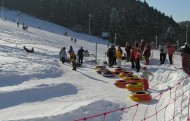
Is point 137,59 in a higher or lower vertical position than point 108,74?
higher

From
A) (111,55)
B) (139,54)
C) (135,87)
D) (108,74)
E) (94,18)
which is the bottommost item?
(135,87)

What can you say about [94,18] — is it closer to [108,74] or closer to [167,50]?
[167,50]

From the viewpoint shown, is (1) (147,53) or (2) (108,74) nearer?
(2) (108,74)

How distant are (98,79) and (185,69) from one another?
6.91 metres

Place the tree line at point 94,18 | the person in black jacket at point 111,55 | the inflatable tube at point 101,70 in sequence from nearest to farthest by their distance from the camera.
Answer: the inflatable tube at point 101,70
the person in black jacket at point 111,55
the tree line at point 94,18

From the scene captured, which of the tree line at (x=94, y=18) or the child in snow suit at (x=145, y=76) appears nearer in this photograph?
the child in snow suit at (x=145, y=76)

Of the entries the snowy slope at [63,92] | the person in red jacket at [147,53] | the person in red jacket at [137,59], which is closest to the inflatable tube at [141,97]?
the snowy slope at [63,92]

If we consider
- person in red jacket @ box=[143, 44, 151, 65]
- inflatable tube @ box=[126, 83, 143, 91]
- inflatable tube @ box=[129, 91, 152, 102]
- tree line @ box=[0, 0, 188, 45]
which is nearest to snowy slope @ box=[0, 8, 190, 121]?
inflatable tube @ box=[129, 91, 152, 102]

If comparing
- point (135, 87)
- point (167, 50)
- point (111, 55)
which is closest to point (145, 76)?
point (135, 87)

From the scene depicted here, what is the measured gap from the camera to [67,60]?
30609 millimetres

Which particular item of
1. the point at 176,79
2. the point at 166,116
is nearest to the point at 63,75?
the point at 176,79

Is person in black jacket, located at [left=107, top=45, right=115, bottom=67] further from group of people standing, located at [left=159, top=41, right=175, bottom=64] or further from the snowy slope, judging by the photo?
group of people standing, located at [left=159, top=41, right=175, bottom=64]

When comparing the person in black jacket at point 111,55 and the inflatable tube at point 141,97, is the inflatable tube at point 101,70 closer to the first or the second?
the person in black jacket at point 111,55

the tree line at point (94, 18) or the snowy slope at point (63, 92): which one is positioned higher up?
the tree line at point (94, 18)
